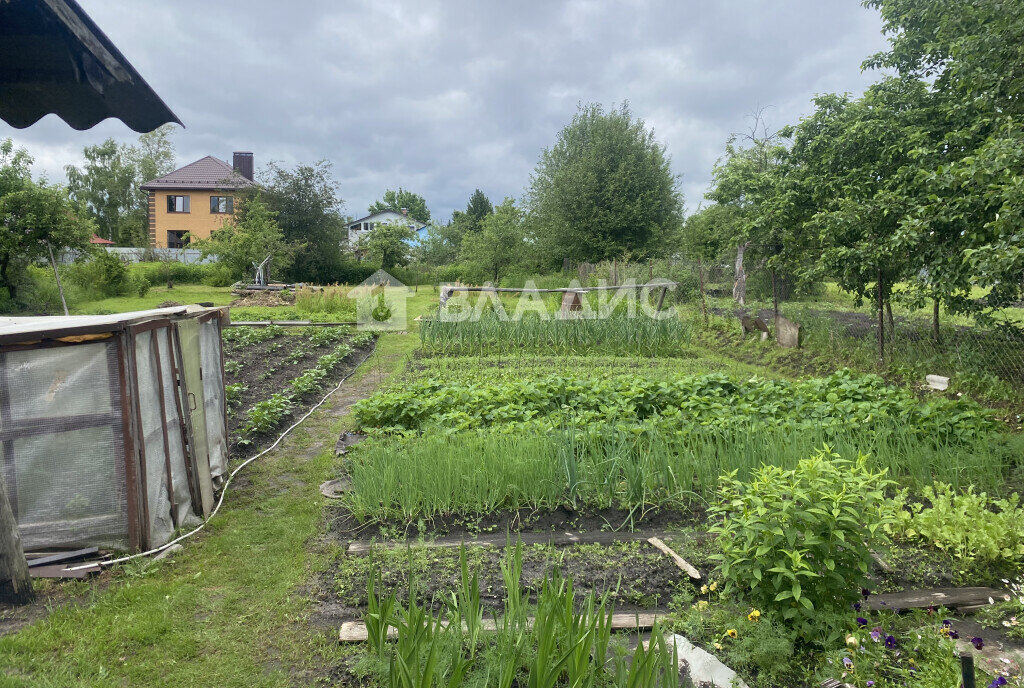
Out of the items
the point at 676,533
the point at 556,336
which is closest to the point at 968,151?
the point at 556,336

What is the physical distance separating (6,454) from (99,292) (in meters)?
20.2

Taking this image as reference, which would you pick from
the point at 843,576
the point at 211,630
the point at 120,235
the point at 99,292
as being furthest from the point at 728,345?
the point at 120,235

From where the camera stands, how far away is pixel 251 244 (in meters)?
22.8

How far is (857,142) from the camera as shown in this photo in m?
9.08

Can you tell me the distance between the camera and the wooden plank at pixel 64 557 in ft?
10.2

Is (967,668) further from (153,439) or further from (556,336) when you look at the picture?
(556,336)

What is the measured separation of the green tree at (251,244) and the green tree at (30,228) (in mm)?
6103

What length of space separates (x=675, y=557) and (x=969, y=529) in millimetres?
1413

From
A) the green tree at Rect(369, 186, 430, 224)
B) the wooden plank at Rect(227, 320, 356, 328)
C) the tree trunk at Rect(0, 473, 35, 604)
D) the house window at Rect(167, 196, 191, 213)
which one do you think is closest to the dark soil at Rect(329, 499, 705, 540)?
the tree trunk at Rect(0, 473, 35, 604)

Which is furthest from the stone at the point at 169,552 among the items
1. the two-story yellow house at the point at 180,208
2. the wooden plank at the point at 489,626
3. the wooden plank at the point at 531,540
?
the two-story yellow house at the point at 180,208

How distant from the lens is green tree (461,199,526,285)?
25.1 m

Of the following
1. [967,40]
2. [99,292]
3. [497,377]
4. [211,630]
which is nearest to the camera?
[211,630]

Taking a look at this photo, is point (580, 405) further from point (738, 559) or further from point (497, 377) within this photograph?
point (738, 559)

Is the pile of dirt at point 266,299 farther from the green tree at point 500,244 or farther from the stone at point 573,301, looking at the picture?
the stone at point 573,301
